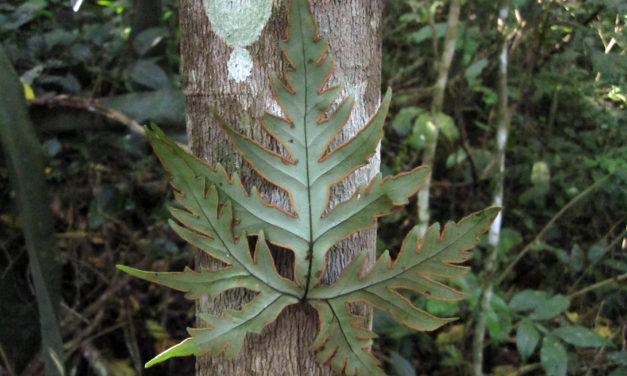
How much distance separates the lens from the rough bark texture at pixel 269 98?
56cm

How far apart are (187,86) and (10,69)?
2.11ft

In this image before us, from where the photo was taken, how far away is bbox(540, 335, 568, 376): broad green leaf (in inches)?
41.1

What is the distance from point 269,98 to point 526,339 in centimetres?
85

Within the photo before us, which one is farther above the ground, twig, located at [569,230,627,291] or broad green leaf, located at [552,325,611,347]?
twig, located at [569,230,627,291]

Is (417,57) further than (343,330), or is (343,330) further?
(417,57)

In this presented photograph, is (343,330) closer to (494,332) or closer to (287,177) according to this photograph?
(287,177)

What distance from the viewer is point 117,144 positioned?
140cm

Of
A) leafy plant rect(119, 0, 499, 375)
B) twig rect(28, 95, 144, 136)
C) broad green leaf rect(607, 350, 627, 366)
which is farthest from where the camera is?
twig rect(28, 95, 144, 136)

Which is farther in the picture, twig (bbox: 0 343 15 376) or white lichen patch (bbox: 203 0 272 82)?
twig (bbox: 0 343 15 376)

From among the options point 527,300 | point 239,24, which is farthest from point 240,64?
point 527,300

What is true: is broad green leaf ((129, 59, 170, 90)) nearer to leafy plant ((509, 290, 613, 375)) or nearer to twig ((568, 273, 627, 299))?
leafy plant ((509, 290, 613, 375))

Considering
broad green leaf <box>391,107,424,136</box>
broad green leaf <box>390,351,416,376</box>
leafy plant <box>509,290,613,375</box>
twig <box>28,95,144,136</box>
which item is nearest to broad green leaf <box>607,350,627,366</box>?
leafy plant <box>509,290,613,375</box>

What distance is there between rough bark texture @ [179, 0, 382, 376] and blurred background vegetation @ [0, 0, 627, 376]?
0.61 meters

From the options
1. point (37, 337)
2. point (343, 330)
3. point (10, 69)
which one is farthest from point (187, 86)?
point (37, 337)
